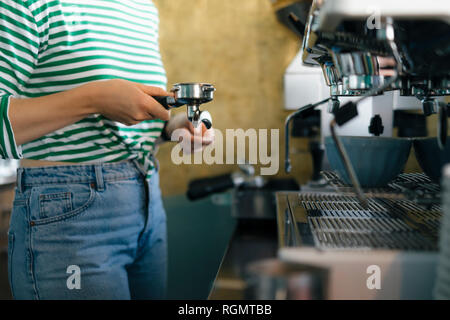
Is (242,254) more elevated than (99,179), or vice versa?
(99,179)

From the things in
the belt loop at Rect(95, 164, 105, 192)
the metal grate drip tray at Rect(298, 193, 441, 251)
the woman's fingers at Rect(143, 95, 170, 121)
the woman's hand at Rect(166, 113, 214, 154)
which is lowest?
the metal grate drip tray at Rect(298, 193, 441, 251)

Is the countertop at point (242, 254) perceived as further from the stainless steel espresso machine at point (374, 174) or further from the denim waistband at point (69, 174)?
the denim waistband at point (69, 174)

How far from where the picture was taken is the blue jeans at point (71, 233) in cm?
62

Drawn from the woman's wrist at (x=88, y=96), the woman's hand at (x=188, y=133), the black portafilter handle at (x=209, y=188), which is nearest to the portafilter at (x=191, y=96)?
the woman's wrist at (x=88, y=96)

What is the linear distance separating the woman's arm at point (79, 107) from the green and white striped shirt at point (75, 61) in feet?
0.07

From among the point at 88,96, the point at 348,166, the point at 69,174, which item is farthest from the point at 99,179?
the point at 348,166

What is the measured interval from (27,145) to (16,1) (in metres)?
0.25

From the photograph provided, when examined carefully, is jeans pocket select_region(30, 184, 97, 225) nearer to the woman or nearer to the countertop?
the woman

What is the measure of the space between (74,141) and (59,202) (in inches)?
4.7

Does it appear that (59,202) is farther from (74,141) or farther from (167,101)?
(167,101)

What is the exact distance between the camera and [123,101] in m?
0.58

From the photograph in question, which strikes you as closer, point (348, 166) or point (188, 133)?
point (348, 166)

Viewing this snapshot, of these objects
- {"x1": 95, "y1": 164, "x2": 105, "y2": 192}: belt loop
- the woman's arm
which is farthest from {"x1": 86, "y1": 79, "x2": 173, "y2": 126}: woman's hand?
{"x1": 95, "y1": 164, "x2": 105, "y2": 192}: belt loop

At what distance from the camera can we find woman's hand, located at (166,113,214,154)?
32.4 inches
